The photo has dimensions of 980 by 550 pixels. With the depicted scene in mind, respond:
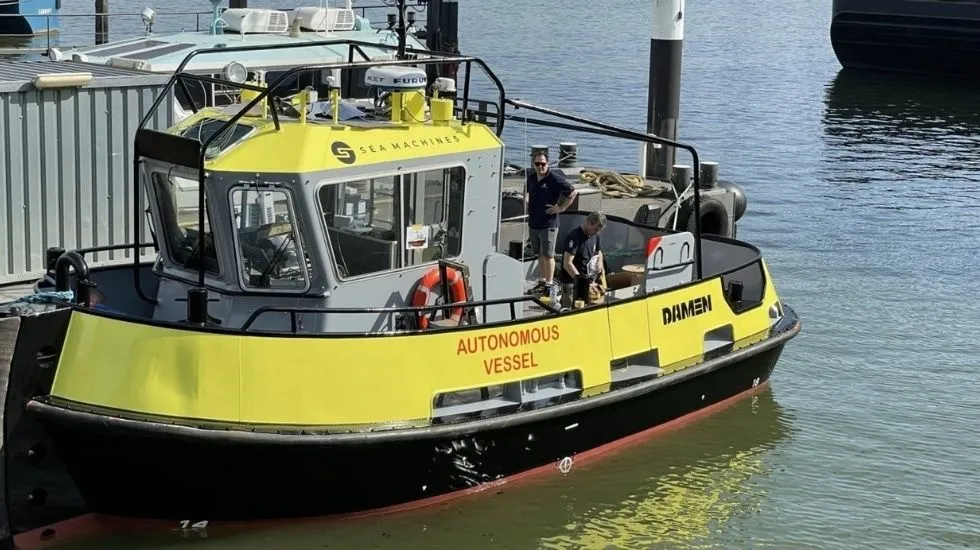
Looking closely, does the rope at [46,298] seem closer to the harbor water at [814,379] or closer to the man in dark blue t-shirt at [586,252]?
the harbor water at [814,379]

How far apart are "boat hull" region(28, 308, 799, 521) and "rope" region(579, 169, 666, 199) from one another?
6.71 metres

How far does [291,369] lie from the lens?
8555mm

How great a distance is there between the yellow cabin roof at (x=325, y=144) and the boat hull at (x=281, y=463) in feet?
5.92

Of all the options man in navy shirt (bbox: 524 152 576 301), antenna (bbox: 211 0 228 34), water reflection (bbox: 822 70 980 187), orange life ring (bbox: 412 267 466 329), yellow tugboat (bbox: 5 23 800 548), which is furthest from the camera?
water reflection (bbox: 822 70 980 187)

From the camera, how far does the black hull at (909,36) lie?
119 feet

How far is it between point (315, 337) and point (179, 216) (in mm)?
1529

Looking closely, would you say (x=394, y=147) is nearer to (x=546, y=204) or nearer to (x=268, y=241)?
(x=268, y=241)

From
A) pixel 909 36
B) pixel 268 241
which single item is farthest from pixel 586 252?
pixel 909 36

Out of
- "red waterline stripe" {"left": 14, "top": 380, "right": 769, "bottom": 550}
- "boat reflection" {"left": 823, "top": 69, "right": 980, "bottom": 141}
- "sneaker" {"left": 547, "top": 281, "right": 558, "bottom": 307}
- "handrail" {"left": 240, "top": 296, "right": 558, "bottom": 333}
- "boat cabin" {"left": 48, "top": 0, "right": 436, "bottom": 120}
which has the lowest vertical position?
"red waterline stripe" {"left": 14, "top": 380, "right": 769, "bottom": 550}

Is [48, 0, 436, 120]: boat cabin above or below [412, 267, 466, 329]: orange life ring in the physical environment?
above

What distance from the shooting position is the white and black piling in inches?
707

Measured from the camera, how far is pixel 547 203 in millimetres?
11344

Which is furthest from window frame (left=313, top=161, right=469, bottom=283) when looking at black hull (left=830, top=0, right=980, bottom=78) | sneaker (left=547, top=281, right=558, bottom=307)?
black hull (left=830, top=0, right=980, bottom=78)

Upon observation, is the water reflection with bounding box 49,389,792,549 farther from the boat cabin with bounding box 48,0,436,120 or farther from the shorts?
the boat cabin with bounding box 48,0,436,120
